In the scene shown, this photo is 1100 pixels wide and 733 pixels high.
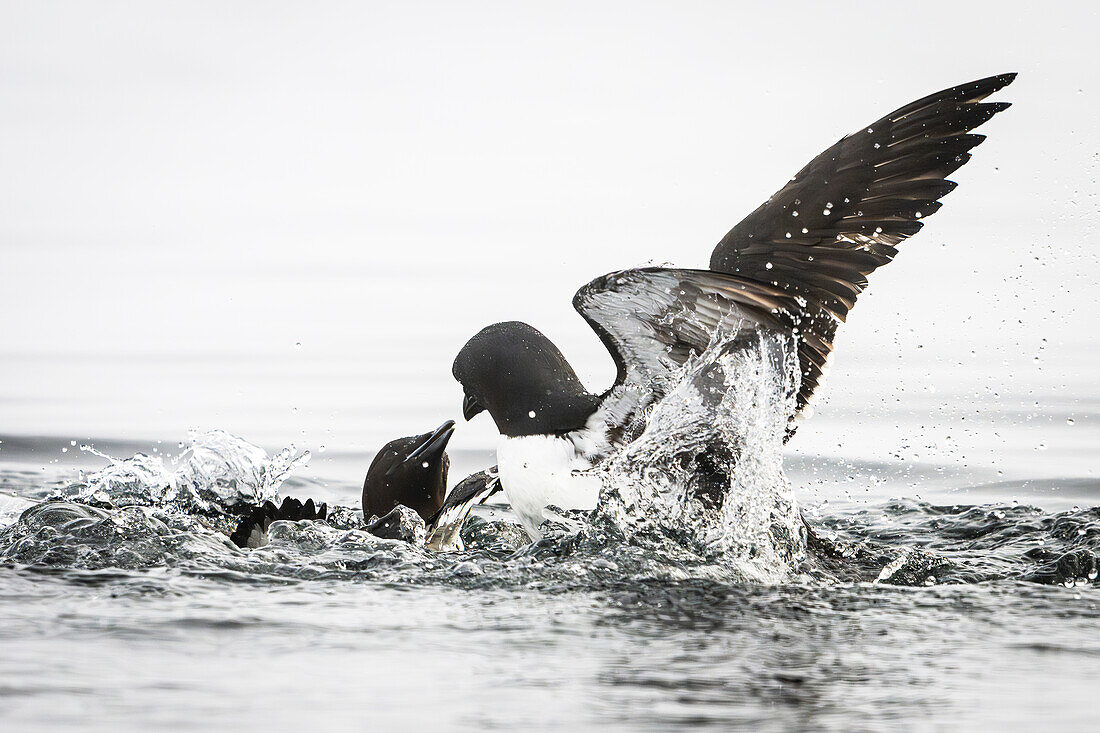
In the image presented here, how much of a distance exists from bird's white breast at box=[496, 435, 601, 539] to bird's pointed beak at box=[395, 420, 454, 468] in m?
0.76

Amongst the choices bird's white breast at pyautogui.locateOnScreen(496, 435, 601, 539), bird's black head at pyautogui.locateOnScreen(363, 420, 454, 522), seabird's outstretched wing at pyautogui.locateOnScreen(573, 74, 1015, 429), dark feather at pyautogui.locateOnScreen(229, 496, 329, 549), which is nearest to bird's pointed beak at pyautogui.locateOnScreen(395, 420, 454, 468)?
bird's black head at pyautogui.locateOnScreen(363, 420, 454, 522)

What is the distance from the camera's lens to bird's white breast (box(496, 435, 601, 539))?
16.2ft

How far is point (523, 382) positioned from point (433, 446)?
33.2 inches

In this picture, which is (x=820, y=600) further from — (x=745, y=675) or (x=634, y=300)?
(x=634, y=300)

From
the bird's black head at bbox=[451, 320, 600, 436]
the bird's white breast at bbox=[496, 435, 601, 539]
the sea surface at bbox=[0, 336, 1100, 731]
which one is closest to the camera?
the sea surface at bbox=[0, 336, 1100, 731]

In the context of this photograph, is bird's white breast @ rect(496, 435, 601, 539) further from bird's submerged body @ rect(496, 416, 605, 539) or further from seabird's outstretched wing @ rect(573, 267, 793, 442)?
seabird's outstretched wing @ rect(573, 267, 793, 442)

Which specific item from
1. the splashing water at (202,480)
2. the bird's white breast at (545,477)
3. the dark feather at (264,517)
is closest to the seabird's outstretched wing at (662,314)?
the bird's white breast at (545,477)

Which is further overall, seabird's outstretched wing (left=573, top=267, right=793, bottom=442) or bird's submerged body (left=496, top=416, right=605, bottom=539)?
bird's submerged body (left=496, top=416, right=605, bottom=539)

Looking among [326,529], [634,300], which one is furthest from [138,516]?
[634,300]

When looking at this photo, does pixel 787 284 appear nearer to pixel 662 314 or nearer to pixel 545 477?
pixel 662 314

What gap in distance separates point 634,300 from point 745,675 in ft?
5.68

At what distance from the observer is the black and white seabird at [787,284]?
498 cm

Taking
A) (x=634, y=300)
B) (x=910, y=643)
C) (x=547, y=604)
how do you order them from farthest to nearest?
(x=634, y=300) → (x=547, y=604) → (x=910, y=643)

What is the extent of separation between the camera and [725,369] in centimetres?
459
